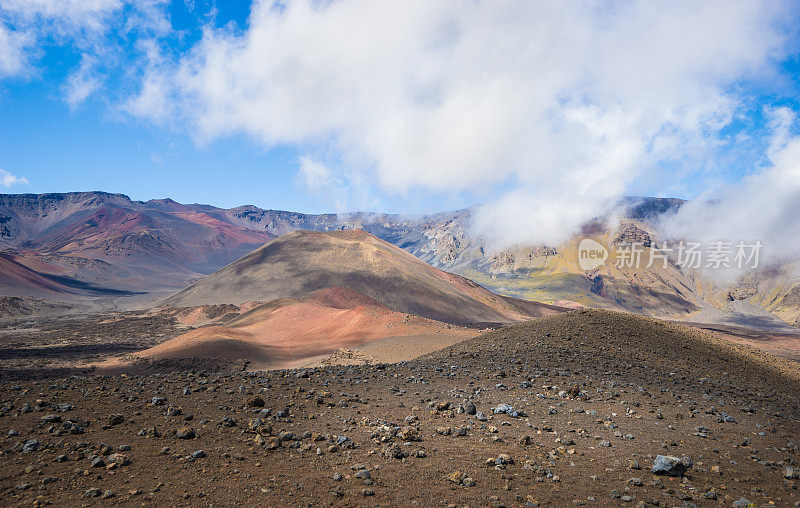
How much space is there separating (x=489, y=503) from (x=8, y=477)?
7343mm

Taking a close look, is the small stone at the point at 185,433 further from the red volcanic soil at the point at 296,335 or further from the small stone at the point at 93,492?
the red volcanic soil at the point at 296,335

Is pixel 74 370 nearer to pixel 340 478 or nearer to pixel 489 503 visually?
pixel 340 478

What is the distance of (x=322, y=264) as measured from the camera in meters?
99.4

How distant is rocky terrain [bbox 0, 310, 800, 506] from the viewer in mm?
6418

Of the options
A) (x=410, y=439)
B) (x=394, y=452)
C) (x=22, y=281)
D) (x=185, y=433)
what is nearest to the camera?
(x=394, y=452)

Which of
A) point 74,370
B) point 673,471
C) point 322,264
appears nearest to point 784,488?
point 673,471

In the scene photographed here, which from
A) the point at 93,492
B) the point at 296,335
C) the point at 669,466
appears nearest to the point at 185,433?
the point at 93,492

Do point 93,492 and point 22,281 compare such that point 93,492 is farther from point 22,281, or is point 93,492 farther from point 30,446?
point 22,281

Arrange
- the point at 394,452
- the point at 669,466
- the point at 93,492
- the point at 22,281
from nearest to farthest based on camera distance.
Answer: the point at 93,492
the point at 669,466
the point at 394,452
the point at 22,281

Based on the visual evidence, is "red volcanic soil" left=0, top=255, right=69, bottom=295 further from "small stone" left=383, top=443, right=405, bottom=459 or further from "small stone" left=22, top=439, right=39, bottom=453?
"small stone" left=383, top=443, right=405, bottom=459

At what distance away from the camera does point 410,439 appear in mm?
8484

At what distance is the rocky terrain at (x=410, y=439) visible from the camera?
6.42 metres

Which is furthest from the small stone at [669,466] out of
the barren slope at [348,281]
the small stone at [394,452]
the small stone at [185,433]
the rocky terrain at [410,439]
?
the barren slope at [348,281]

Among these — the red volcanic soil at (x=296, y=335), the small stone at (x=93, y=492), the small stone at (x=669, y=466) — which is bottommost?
the red volcanic soil at (x=296, y=335)
